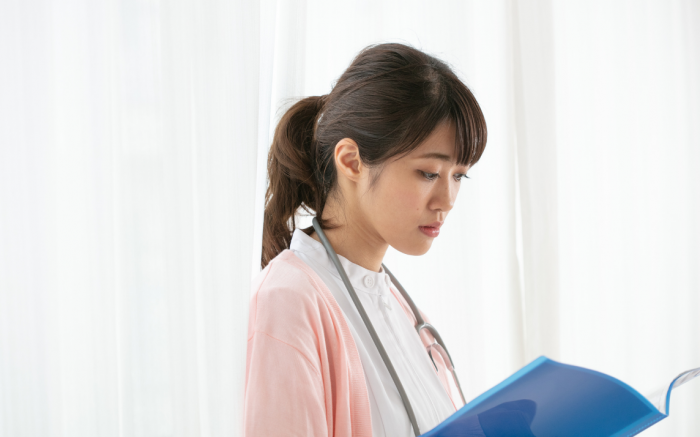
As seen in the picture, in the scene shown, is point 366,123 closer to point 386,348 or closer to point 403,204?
point 403,204

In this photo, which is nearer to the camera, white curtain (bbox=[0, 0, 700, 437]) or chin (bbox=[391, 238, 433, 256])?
white curtain (bbox=[0, 0, 700, 437])

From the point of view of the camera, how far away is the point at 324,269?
3.10ft

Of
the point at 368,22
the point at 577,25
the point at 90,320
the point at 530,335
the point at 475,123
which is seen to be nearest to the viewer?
the point at 90,320

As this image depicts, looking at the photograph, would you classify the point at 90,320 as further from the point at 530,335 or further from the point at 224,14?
the point at 530,335

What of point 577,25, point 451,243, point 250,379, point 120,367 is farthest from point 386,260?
point 577,25

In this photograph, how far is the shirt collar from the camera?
3.13 ft

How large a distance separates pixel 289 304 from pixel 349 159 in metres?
0.29

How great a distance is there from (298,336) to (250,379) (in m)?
0.09

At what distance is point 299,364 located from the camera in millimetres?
712

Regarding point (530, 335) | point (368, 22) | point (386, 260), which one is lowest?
point (530, 335)

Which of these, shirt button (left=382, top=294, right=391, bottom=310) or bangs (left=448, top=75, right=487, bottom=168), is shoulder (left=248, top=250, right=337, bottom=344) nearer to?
shirt button (left=382, top=294, right=391, bottom=310)

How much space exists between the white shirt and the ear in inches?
5.7

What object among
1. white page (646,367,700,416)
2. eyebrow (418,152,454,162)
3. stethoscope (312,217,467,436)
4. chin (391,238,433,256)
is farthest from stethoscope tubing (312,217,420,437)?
white page (646,367,700,416)

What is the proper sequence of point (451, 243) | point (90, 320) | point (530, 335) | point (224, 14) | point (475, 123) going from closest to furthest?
point (90, 320)
point (224, 14)
point (475, 123)
point (451, 243)
point (530, 335)
